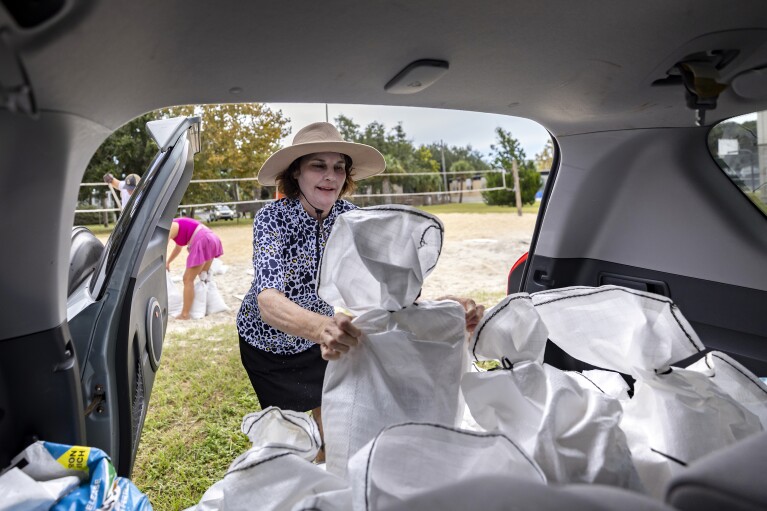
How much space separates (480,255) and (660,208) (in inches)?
354

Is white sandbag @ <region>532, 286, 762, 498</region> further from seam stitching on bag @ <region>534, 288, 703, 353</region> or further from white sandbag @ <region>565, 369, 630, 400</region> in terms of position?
white sandbag @ <region>565, 369, 630, 400</region>

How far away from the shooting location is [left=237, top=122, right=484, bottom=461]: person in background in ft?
6.91

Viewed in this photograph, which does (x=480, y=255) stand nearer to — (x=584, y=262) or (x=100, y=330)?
(x=584, y=262)

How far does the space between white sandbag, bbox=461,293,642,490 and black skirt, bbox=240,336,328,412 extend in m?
1.41

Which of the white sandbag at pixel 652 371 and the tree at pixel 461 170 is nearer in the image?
the white sandbag at pixel 652 371

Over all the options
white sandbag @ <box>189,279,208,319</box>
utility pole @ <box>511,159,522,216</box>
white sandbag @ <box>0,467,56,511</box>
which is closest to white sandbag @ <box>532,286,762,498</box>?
white sandbag @ <box>0,467,56,511</box>

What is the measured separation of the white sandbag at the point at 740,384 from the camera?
4.05 feet

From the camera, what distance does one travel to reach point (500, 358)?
4.20 feet

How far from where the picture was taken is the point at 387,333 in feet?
4.17

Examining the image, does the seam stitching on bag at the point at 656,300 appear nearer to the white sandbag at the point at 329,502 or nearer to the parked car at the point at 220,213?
the white sandbag at the point at 329,502

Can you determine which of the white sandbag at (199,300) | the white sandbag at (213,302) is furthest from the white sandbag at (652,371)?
the white sandbag at (213,302)

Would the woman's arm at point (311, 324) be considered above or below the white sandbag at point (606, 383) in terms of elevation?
above

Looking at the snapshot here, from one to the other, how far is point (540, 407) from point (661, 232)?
5.33 feet

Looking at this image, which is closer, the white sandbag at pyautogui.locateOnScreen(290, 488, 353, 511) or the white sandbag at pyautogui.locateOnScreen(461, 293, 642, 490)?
the white sandbag at pyautogui.locateOnScreen(290, 488, 353, 511)
